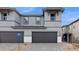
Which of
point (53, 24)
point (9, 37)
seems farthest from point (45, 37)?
point (9, 37)

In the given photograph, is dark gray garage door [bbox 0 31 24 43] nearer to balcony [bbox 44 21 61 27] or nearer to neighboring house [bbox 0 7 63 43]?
neighboring house [bbox 0 7 63 43]

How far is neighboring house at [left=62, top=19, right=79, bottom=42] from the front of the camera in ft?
53.2

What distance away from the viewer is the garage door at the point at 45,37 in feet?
49.7

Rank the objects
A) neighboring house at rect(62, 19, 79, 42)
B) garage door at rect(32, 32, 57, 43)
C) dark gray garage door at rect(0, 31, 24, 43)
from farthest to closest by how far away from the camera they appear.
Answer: neighboring house at rect(62, 19, 79, 42) → dark gray garage door at rect(0, 31, 24, 43) → garage door at rect(32, 32, 57, 43)

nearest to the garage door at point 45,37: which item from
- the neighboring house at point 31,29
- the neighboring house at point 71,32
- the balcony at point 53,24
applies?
the neighboring house at point 31,29

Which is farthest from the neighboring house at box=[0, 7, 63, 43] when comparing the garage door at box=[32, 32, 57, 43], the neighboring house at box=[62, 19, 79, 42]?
the neighboring house at box=[62, 19, 79, 42]

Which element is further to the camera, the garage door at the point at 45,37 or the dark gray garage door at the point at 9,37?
the dark gray garage door at the point at 9,37

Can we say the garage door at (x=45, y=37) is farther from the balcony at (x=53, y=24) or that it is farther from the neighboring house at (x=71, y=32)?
the neighboring house at (x=71, y=32)

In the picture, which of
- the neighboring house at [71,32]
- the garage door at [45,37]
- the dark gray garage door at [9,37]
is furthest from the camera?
the neighboring house at [71,32]

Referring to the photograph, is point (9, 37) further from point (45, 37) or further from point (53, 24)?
point (53, 24)

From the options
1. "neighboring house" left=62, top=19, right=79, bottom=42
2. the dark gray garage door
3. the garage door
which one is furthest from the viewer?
"neighboring house" left=62, top=19, right=79, bottom=42

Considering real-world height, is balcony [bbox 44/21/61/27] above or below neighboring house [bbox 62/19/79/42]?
above

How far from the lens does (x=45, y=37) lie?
15156 millimetres

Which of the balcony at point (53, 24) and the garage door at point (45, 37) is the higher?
the balcony at point (53, 24)
